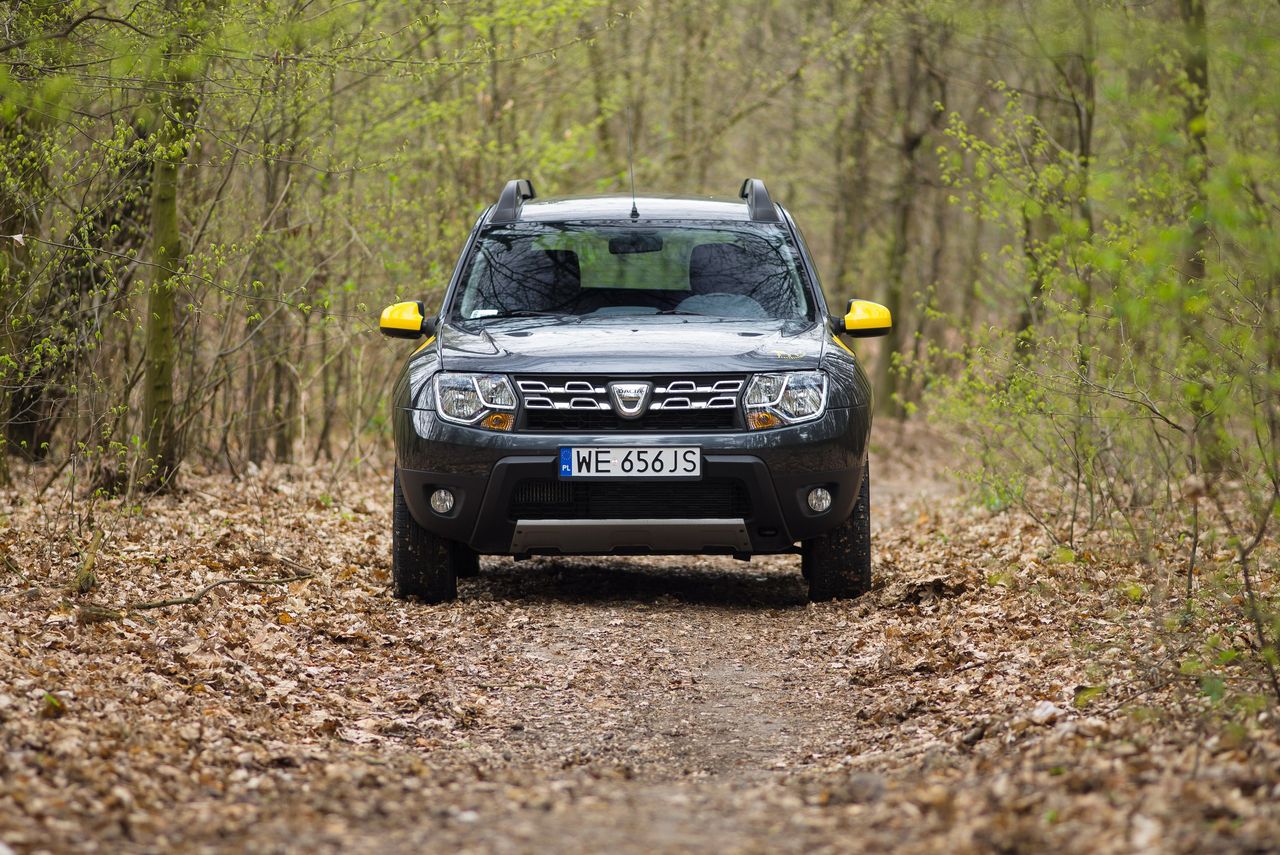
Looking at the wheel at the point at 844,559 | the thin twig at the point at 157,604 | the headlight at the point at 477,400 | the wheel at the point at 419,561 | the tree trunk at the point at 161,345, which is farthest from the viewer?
the tree trunk at the point at 161,345

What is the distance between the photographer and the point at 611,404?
7012 mm

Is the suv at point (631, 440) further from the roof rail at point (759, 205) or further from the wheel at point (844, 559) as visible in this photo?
the roof rail at point (759, 205)

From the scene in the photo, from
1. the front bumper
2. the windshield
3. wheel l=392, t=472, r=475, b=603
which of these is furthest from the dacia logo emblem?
wheel l=392, t=472, r=475, b=603

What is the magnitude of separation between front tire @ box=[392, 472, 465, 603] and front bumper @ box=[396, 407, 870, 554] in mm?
235

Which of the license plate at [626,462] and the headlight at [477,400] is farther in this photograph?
the headlight at [477,400]

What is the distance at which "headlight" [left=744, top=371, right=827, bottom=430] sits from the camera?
23.2 ft

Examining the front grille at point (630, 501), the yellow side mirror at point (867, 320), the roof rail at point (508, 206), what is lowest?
the front grille at point (630, 501)

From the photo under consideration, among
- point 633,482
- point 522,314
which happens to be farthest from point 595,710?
point 522,314

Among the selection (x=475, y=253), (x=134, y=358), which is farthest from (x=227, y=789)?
(x=134, y=358)

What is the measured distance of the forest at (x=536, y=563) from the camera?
13.7 feet

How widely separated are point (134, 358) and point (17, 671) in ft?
21.6

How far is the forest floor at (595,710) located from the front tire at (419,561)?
0.18 meters

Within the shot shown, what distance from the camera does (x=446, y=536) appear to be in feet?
23.9

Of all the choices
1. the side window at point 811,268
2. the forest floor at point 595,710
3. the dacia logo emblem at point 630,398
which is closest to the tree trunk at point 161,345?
the forest floor at point 595,710
